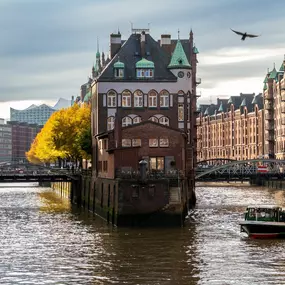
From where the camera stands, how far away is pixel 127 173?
76000 millimetres

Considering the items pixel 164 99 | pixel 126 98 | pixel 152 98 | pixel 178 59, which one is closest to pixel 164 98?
pixel 164 99

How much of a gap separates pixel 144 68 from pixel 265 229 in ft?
120

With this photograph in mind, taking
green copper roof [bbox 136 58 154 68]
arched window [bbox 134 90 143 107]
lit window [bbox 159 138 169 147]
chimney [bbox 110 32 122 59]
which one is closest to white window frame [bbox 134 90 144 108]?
arched window [bbox 134 90 143 107]

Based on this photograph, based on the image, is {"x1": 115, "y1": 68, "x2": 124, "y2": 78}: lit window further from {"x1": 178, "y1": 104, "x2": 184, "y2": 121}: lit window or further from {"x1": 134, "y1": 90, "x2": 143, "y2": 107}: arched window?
{"x1": 178, "y1": 104, "x2": 184, "y2": 121}: lit window

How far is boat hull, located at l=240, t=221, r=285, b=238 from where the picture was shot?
67.7 m

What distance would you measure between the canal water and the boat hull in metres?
0.84

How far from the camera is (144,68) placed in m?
100

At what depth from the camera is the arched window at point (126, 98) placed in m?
100

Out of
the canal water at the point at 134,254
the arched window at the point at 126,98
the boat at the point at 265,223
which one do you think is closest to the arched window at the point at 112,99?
the arched window at the point at 126,98

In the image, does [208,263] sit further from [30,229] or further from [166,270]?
[30,229]

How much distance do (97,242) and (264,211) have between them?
44.5ft

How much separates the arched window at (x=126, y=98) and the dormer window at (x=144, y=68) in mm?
2178

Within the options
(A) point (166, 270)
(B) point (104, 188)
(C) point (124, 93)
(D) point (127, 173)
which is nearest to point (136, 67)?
(C) point (124, 93)

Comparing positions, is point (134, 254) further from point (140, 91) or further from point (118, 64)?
point (118, 64)
